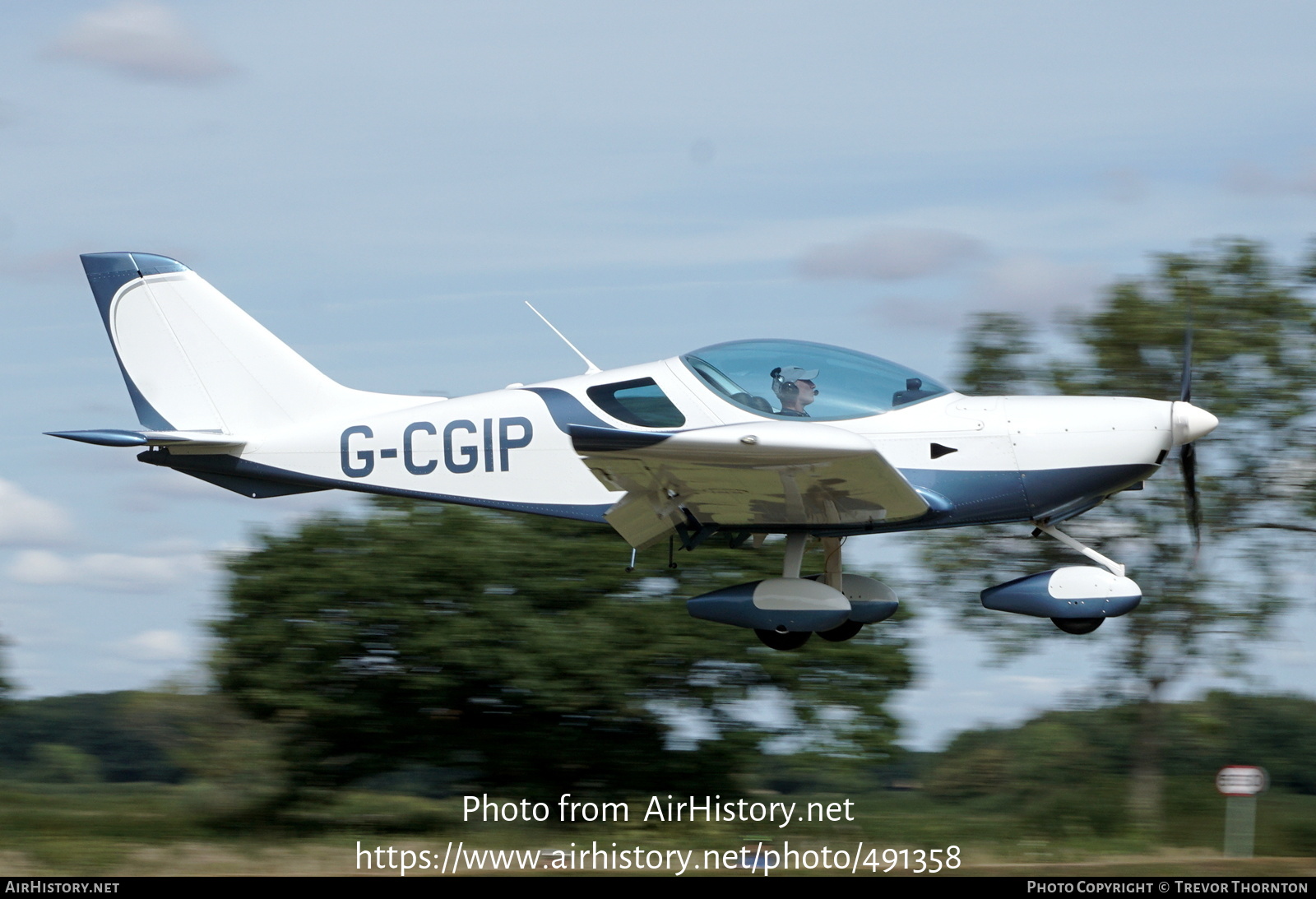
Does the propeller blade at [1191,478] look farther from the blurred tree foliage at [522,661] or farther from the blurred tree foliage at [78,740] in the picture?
the blurred tree foliage at [78,740]

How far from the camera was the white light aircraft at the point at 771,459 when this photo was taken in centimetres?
821

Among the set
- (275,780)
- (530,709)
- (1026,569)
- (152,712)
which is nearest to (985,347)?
(1026,569)

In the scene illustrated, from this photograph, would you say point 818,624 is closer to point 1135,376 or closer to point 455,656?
point 1135,376

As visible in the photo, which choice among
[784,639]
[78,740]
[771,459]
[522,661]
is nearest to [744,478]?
[771,459]

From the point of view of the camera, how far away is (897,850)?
74.1ft

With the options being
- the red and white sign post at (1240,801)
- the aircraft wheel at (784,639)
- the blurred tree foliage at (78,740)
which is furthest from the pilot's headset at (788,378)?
the blurred tree foliage at (78,740)

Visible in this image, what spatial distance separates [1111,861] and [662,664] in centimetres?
861

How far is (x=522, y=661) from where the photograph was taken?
78.2 feet

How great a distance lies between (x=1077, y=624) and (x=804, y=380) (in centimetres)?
253

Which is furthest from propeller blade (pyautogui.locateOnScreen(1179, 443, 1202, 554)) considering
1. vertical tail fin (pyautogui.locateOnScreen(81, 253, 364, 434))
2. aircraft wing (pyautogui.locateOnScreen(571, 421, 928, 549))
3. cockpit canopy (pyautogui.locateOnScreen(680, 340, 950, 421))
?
vertical tail fin (pyautogui.locateOnScreen(81, 253, 364, 434))

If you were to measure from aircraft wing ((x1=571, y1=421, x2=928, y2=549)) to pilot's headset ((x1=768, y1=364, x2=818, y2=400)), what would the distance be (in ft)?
1.08

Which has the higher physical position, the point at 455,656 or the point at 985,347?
the point at 985,347

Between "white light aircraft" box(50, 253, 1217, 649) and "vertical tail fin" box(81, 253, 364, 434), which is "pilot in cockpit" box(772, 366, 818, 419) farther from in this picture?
"vertical tail fin" box(81, 253, 364, 434)

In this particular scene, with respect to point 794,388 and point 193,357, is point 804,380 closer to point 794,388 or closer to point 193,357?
point 794,388
